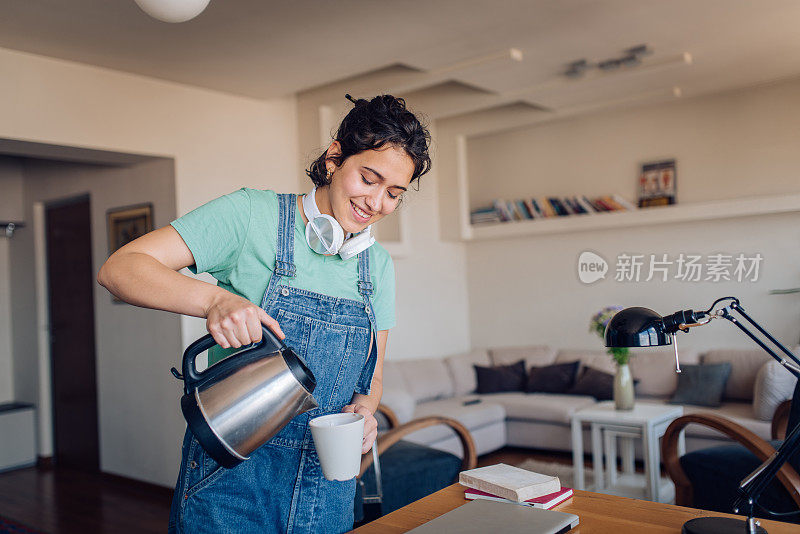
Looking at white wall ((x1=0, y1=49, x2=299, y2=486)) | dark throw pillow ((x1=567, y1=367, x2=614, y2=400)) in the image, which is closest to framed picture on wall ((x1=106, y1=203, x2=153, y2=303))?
white wall ((x1=0, y1=49, x2=299, y2=486))

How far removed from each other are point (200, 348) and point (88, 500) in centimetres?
414

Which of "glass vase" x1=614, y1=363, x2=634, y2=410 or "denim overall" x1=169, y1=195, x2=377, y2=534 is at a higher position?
"denim overall" x1=169, y1=195, x2=377, y2=534

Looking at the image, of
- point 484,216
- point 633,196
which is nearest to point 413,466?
point 633,196

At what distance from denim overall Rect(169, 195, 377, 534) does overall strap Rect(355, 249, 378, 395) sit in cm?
4

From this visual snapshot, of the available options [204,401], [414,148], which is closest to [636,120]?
[414,148]

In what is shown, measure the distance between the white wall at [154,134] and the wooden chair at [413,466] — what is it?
5.70ft

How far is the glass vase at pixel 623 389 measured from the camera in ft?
13.7

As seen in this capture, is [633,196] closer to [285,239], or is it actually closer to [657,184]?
[657,184]

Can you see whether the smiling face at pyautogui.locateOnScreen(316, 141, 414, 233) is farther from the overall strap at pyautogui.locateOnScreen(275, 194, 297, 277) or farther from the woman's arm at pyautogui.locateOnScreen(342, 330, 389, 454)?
the woman's arm at pyautogui.locateOnScreen(342, 330, 389, 454)

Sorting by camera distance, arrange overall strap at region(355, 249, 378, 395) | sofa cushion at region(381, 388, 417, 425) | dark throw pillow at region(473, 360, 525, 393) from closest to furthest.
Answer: overall strap at region(355, 249, 378, 395), sofa cushion at region(381, 388, 417, 425), dark throw pillow at region(473, 360, 525, 393)

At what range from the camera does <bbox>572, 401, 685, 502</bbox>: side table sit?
3789 mm

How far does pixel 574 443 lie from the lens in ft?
14.0

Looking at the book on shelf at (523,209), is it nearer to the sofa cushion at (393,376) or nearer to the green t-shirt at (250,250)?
the sofa cushion at (393,376)

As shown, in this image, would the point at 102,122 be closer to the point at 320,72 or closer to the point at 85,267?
the point at 320,72
